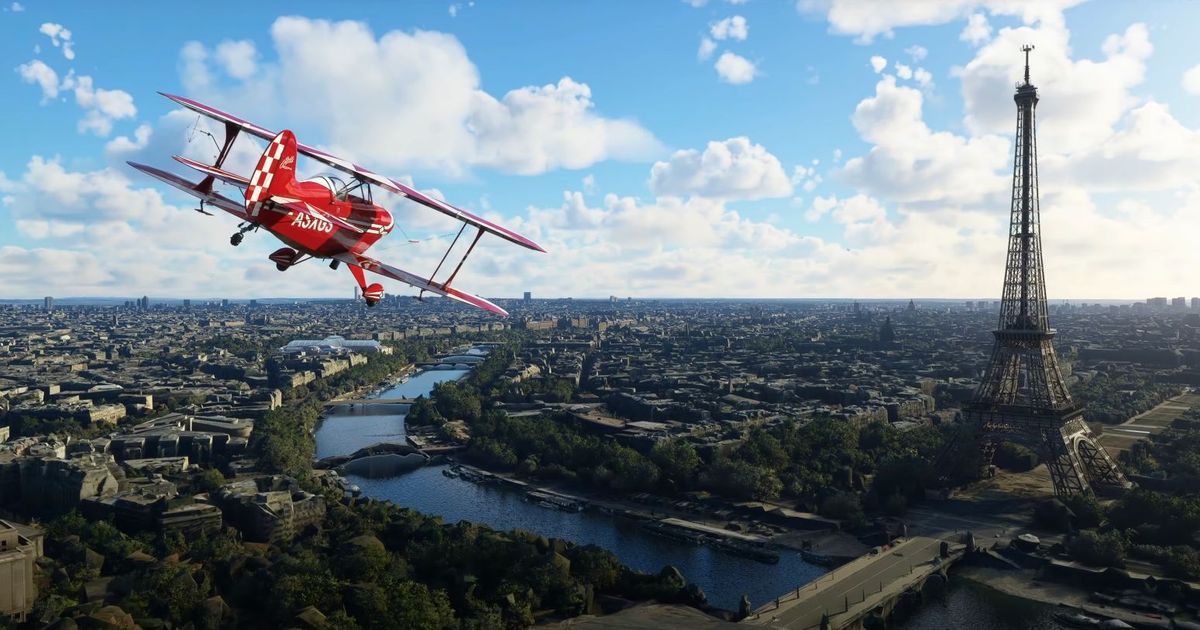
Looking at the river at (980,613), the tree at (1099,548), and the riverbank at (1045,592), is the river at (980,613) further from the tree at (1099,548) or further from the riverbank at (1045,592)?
the tree at (1099,548)

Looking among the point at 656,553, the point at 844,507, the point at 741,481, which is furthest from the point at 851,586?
the point at 741,481

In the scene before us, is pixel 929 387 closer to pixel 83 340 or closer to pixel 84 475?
pixel 84 475

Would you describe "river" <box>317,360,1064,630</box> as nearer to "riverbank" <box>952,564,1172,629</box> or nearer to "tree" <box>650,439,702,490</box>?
"riverbank" <box>952,564,1172,629</box>

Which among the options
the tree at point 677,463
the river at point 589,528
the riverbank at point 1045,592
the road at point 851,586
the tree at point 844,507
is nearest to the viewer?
the road at point 851,586

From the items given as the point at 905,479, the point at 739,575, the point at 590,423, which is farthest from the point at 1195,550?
the point at 590,423

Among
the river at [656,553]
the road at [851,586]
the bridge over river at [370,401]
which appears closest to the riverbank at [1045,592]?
the river at [656,553]

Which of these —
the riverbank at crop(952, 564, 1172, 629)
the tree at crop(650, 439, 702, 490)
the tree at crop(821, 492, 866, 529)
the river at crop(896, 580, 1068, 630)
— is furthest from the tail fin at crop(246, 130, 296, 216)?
the tree at crop(650, 439, 702, 490)
